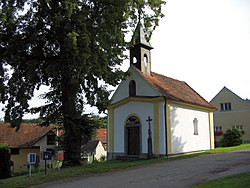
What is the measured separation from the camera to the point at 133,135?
24375 millimetres

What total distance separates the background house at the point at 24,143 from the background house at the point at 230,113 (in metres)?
23.1

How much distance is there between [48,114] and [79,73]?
179 inches

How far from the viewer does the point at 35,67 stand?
17984 mm

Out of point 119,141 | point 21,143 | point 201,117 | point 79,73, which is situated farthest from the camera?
point 21,143

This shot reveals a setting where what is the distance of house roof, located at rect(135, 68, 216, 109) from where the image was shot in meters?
24.0

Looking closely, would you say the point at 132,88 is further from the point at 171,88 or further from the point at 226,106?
the point at 226,106

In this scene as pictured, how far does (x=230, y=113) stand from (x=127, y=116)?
23.6 metres

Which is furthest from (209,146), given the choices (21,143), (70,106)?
(21,143)

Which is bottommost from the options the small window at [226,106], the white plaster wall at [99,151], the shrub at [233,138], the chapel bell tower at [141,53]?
the white plaster wall at [99,151]

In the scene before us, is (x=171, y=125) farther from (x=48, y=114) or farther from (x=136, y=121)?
(x=48, y=114)

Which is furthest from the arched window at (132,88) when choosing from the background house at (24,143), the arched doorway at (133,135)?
the background house at (24,143)

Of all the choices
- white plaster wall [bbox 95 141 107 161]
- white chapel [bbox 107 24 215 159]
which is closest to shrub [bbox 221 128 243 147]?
white chapel [bbox 107 24 215 159]

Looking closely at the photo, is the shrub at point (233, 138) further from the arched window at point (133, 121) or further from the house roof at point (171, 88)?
the arched window at point (133, 121)

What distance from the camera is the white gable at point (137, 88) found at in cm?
2394
